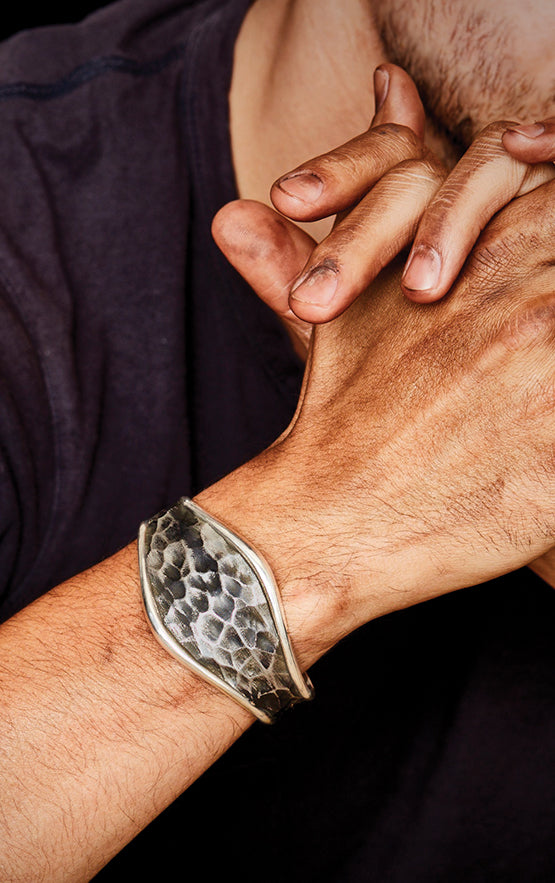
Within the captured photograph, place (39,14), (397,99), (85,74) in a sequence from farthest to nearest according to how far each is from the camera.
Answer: (39,14) < (85,74) < (397,99)

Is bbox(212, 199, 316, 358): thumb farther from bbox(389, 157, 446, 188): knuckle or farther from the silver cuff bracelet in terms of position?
the silver cuff bracelet

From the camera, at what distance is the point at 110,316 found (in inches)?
44.9

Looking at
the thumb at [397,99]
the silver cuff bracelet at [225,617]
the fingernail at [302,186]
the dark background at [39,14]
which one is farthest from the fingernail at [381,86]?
the dark background at [39,14]

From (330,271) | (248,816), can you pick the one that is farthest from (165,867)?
(330,271)

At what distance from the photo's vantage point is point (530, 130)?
2.43ft

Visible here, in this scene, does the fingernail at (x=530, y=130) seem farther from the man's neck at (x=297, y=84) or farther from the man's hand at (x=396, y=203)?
the man's neck at (x=297, y=84)

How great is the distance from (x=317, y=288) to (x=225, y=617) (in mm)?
336

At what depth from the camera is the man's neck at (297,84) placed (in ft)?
3.29

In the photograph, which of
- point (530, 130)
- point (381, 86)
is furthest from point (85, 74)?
point (530, 130)

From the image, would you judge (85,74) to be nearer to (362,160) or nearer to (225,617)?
(362,160)

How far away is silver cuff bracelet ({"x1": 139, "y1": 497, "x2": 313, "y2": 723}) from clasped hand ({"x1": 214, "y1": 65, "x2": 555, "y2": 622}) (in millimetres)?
89

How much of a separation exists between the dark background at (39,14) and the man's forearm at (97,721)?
1712 mm

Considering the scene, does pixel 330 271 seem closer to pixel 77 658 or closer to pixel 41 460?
pixel 77 658

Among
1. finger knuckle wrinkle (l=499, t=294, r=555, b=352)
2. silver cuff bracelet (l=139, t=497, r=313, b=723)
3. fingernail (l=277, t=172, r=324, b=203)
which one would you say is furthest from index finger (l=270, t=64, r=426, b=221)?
silver cuff bracelet (l=139, t=497, r=313, b=723)
